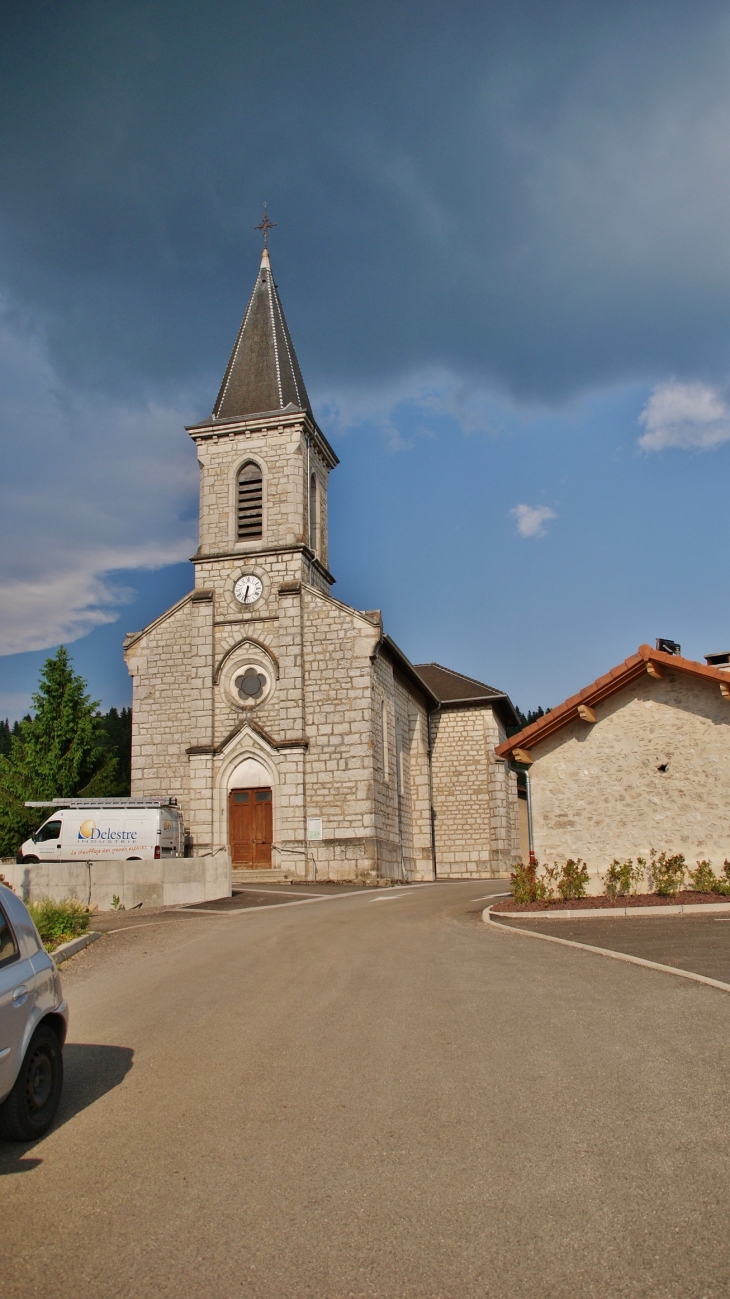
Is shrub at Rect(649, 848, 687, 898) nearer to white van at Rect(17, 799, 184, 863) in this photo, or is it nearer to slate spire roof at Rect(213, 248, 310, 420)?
white van at Rect(17, 799, 184, 863)

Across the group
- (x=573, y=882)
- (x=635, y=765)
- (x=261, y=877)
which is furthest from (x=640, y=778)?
(x=261, y=877)

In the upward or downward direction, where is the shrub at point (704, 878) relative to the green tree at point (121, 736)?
downward

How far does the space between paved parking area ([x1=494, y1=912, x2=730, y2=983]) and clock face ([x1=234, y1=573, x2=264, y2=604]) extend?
16.8 metres

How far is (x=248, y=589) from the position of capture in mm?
29047

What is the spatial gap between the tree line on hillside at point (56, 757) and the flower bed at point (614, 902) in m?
23.2

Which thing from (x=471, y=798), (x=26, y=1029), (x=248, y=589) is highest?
(x=248, y=589)

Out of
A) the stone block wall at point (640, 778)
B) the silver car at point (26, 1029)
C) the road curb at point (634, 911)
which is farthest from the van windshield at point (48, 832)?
the silver car at point (26, 1029)

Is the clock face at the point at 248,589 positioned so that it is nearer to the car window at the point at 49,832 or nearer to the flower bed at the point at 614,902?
the car window at the point at 49,832

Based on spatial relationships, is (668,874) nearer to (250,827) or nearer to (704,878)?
(704,878)

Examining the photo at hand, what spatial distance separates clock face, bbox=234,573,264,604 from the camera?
28938 millimetres

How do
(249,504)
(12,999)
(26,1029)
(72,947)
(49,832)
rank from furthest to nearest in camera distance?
(249,504)
(49,832)
(72,947)
(26,1029)
(12,999)

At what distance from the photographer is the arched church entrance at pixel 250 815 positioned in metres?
27.0

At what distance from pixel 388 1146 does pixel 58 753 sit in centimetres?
3289

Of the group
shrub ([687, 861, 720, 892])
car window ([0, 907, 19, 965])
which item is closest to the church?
shrub ([687, 861, 720, 892])
